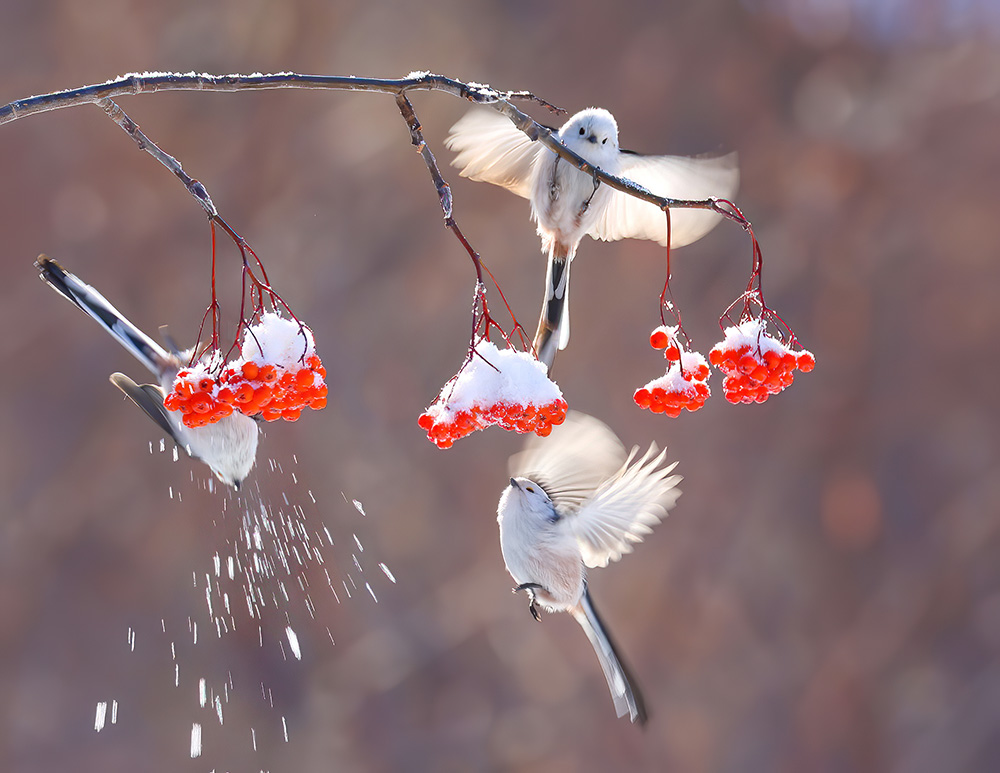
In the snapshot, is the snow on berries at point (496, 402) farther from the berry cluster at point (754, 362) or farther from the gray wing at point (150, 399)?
the gray wing at point (150, 399)

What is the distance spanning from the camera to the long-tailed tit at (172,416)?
1415 millimetres

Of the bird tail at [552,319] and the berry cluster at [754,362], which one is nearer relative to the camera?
the berry cluster at [754,362]

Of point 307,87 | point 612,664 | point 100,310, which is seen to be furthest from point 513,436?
point 307,87

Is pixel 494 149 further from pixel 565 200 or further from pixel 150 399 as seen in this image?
pixel 150 399

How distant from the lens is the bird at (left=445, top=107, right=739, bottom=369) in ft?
4.87

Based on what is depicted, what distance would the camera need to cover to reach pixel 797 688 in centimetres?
376

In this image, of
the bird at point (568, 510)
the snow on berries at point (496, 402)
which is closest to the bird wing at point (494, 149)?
the bird at point (568, 510)

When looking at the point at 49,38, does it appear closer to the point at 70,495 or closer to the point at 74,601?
the point at 70,495

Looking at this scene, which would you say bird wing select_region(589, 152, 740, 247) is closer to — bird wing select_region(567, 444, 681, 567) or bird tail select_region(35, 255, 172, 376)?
bird wing select_region(567, 444, 681, 567)

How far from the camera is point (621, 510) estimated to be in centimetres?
142

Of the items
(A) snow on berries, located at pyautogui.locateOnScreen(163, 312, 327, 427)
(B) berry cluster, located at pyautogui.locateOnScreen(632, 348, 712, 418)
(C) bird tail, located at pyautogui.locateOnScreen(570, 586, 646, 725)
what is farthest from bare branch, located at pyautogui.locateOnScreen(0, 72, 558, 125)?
(C) bird tail, located at pyautogui.locateOnScreen(570, 586, 646, 725)

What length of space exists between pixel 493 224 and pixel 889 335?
190cm

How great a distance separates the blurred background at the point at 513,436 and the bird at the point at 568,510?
2149 mm

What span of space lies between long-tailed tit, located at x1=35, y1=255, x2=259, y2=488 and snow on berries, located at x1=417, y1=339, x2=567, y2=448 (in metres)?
0.67
